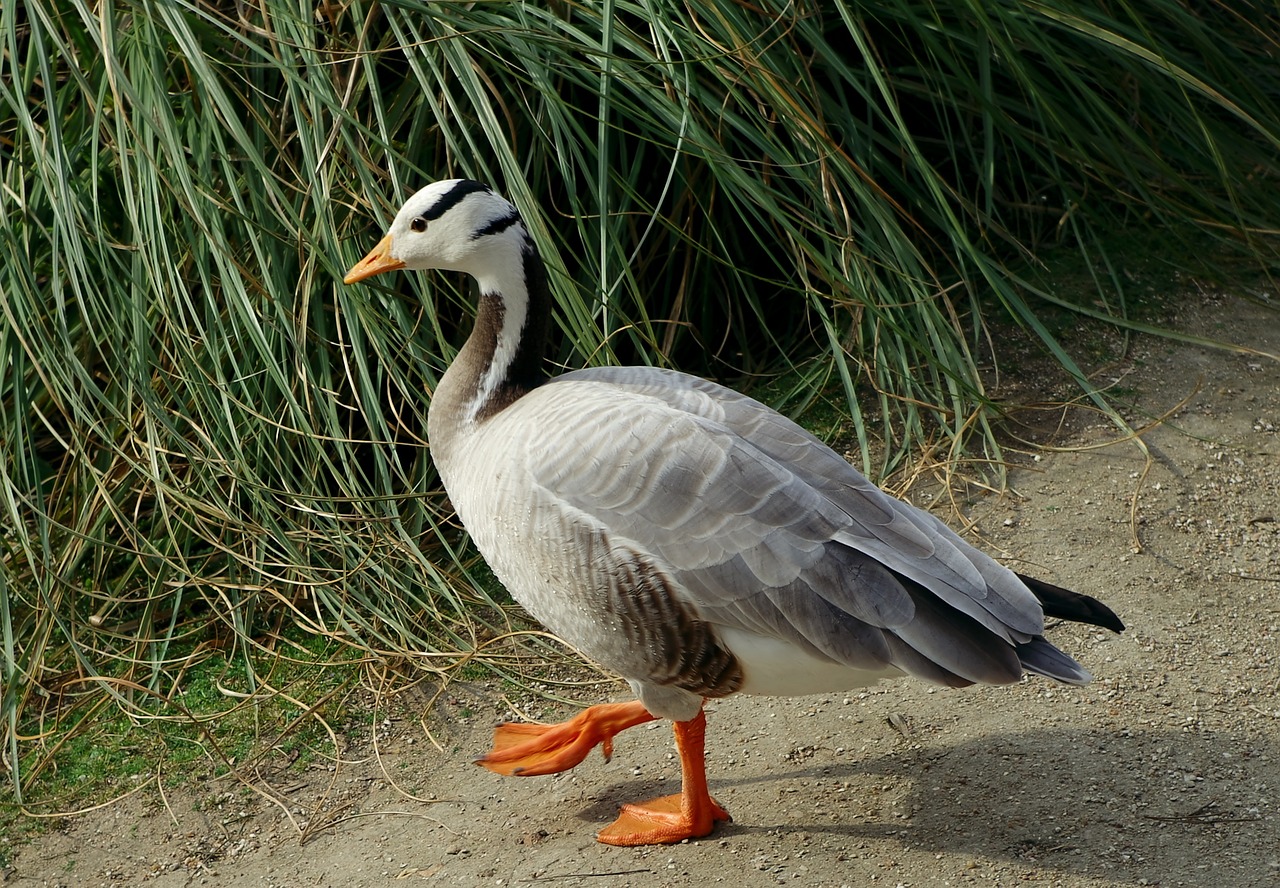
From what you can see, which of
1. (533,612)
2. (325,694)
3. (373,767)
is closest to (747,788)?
(533,612)

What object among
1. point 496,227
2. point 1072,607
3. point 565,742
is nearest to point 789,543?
point 1072,607

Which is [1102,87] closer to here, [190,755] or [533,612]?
[533,612]

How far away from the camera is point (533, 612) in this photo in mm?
3018

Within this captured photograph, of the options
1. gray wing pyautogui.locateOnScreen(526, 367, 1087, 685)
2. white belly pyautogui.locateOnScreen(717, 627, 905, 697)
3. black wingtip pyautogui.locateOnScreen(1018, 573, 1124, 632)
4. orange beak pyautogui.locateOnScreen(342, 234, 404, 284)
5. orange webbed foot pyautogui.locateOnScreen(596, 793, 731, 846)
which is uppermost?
orange beak pyautogui.locateOnScreen(342, 234, 404, 284)

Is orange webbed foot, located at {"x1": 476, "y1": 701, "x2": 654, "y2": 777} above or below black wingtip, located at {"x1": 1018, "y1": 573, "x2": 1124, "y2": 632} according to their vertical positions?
below

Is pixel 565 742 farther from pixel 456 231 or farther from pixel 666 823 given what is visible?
pixel 456 231

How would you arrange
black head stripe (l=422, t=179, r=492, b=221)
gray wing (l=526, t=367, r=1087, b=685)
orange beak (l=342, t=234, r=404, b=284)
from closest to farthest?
gray wing (l=526, t=367, r=1087, b=685) < black head stripe (l=422, t=179, r=492, b=221) < orange beak (l=342, t=234, r=404, b=284)

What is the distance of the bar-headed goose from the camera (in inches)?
103

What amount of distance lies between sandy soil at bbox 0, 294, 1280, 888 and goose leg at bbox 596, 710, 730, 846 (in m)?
0.04

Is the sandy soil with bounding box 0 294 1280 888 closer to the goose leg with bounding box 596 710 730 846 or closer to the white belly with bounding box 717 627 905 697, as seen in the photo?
the goose leg with bounding box 596 710 730 846

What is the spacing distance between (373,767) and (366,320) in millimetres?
1361

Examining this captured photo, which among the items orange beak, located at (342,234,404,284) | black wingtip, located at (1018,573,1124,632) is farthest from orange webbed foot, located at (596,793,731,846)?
orange beak, located at (342,234,404,284)

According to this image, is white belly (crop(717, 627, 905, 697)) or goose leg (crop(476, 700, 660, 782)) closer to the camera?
white belly (crop(717, 627, 905, 697))

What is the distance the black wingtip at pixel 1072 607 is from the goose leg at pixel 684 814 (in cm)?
85
